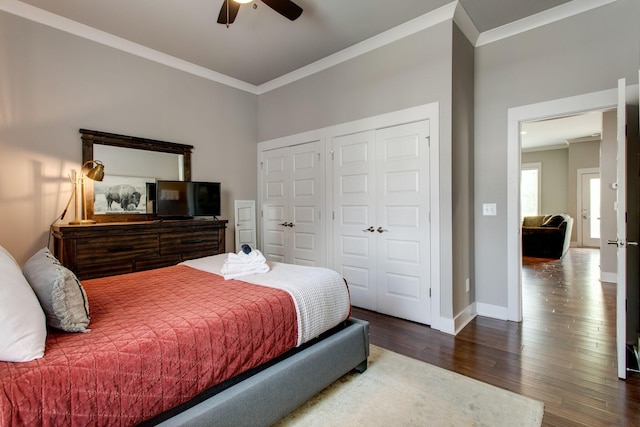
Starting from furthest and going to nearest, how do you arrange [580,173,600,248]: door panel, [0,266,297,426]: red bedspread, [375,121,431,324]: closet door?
[580,173,600,248]: door panel
[375,121,431,324]: closet door
[0,266,297,426]: red bedspread

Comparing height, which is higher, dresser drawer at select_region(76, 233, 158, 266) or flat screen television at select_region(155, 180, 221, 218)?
flat screen television at select_region(155, 180, 221, 218)

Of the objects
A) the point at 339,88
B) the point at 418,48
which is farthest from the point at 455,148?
the point at 339,88

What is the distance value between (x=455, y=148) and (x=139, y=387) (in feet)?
9.79

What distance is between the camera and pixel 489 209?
3.33 m

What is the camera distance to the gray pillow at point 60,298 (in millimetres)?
1236

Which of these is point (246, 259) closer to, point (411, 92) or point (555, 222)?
point (411, 92)

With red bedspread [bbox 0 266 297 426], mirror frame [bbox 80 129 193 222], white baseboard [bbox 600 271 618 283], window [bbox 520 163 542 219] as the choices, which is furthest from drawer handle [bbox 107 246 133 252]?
window [bbox 520 163 542 219]

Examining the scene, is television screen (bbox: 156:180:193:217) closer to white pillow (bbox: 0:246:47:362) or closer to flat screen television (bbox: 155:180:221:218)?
flat screen television (bbox: 155:180:221:218)

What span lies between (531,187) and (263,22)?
9482 millimetres

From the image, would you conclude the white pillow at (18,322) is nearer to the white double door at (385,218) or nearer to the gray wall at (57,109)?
the gray wall at (57,109)

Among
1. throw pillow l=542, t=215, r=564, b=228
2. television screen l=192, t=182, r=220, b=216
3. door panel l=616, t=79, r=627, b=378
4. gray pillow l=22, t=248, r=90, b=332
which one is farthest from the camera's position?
throw pillow l=542, t=215, r=564, b=228

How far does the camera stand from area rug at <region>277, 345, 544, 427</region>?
1728mm

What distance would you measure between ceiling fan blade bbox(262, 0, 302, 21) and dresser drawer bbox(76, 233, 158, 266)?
2.42 metres

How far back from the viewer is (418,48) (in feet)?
10.2
